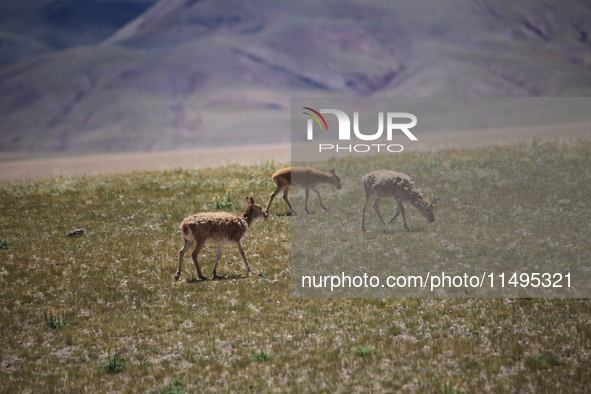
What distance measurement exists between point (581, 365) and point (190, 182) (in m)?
30.3

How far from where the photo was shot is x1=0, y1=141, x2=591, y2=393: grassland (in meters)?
12.4

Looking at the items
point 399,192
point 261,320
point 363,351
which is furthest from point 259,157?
point 363,351

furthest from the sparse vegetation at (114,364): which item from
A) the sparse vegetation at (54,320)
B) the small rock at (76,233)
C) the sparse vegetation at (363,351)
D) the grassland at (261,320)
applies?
the small rock at (76,233)

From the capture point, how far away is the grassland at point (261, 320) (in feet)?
40.5

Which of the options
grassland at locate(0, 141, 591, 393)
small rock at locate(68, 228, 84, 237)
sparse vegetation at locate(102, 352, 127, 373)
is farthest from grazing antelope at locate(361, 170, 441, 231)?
sparse vegetation at locate(102, 352, 127, 373)

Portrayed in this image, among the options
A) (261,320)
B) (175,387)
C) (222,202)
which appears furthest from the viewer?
(222,202)

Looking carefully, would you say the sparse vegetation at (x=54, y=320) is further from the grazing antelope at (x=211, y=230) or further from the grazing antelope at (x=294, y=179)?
the grazing antelope at (x=294, y=179)

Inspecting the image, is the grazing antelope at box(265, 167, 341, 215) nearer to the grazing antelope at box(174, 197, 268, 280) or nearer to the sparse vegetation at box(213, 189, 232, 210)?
the sparse vegetation at box(213, 189, 232, 210)

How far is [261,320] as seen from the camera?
16.2m

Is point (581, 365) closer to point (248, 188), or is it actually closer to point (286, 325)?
point (286, 325)

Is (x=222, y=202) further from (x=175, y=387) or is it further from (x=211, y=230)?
(x=175, y=387)

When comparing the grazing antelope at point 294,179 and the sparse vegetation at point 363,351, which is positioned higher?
the grazing antelope at point 294,179

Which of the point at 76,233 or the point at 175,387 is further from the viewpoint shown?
the point at 76,233

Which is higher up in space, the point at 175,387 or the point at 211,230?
the point at 211,230
